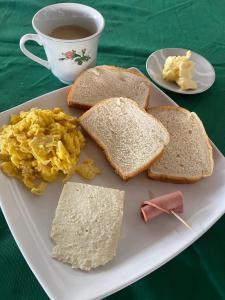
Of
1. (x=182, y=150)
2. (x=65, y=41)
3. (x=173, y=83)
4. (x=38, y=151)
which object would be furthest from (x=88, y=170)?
(x=173, y=83)

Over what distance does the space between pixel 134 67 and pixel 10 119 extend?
22.8 inches

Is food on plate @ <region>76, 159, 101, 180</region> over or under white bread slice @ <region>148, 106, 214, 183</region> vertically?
under

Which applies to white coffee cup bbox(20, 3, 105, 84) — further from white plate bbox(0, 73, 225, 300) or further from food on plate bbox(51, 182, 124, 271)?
food on plate bbox(51, 182, 124, 271)

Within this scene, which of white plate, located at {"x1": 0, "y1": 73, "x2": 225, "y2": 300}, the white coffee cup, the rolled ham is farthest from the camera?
the white coffee cup

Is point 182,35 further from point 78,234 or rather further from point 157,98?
point 78,234

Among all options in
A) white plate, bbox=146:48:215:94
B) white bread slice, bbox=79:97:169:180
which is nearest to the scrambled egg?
white bread slice, bbox=79:97:169:180

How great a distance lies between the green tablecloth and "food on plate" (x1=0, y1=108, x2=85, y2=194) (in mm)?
141

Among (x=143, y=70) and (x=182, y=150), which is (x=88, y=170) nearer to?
(x=182, y=150)

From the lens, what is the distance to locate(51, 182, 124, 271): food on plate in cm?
83

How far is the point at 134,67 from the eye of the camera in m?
1.39

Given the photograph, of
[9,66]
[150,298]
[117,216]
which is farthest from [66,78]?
Answer: [150,298]

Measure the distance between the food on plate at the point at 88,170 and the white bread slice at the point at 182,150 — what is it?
17cm

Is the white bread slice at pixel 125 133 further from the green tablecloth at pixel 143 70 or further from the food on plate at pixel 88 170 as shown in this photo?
the green tablecloth at pixel 143 70

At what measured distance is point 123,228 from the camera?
926 mm
